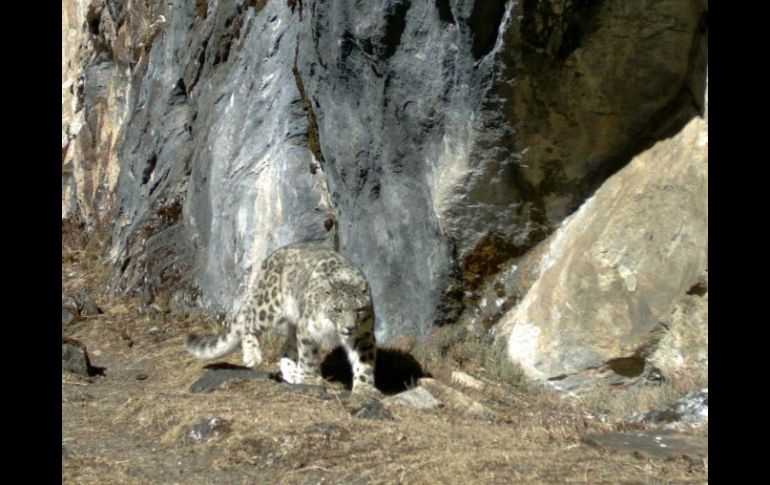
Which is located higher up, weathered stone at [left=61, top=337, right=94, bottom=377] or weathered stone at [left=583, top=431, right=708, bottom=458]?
weathered stone at [left=583, top=431, right=708, bottom=458]

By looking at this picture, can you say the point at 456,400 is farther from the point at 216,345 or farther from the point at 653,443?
the point at 216,345

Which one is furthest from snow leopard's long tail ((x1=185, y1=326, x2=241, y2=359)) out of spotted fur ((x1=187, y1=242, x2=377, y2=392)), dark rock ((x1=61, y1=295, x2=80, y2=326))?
dark rock ((x1=61, y1=295, x2=80, y2=326))

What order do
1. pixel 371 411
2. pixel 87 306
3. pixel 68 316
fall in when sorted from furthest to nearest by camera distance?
pixel 87 306 → pixel 68 316 → pixel 371 411

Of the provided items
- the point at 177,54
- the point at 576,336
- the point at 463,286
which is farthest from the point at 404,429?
the point at 177,54

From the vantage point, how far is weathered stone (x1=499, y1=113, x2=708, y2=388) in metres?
9.22

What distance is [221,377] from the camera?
982 cm

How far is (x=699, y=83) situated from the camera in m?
9.63

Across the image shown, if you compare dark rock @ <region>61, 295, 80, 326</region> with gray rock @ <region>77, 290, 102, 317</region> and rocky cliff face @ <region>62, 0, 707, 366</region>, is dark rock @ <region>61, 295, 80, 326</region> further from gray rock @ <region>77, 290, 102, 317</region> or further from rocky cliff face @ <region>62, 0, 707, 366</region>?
rocky cliff face @ <region>62, 0, 707, 366</region>

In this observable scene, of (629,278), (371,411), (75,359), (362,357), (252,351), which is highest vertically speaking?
(629,278)

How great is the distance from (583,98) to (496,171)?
4.03 feet

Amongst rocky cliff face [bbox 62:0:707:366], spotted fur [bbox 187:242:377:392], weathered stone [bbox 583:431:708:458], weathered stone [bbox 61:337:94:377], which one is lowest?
weathered stone [bbox 61:337:94:377]

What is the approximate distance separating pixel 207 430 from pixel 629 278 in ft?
14.7

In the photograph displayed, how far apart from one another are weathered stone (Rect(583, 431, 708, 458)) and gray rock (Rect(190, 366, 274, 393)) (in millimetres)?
3665

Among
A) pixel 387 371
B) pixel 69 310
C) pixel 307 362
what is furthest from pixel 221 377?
pixel 69 310
